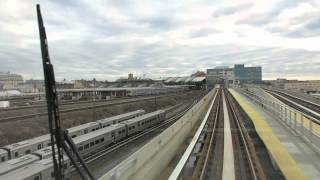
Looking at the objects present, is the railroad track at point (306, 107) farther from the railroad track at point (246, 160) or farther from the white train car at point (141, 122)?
the white train car at point (141, 122)

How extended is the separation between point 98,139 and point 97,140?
22 centimetres

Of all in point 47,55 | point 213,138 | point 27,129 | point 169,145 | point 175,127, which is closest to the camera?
point 47,55

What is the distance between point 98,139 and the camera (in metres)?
29.9

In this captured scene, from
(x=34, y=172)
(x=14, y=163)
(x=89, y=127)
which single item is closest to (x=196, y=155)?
(x=34, y=172)

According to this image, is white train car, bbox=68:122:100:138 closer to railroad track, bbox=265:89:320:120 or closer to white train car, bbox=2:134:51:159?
white train car, bbox=2:134:51:159

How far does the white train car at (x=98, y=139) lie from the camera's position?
1063 inches

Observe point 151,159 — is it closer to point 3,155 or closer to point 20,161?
point 20,161

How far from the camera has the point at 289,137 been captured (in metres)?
21.8

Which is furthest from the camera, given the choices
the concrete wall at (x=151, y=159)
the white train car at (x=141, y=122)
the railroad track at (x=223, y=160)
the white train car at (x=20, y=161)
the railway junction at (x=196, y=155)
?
the white train car at (x=141, y=122)

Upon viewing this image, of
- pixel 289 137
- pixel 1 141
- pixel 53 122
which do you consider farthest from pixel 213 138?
pixel 53 122

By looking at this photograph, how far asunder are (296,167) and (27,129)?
1284 inches

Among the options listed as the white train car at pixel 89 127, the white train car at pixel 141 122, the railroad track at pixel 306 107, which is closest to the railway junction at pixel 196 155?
the white train car at pixel 89 127

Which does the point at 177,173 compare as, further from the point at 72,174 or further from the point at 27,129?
the point at 27,129

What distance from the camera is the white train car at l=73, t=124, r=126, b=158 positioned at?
88.6 ft
